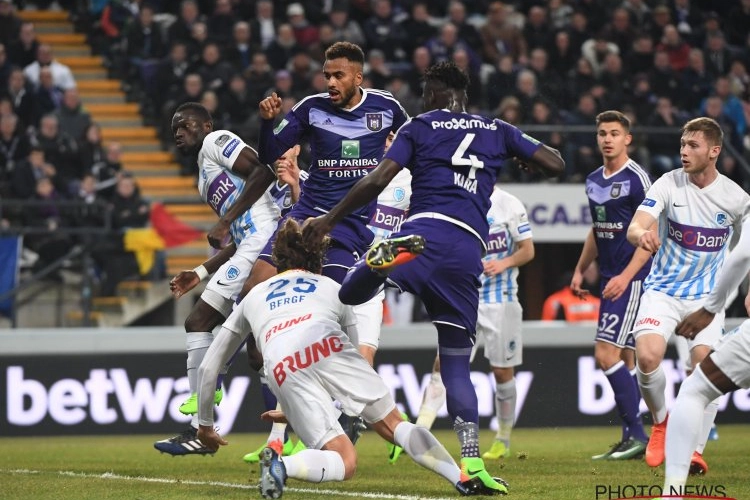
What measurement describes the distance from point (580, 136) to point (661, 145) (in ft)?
4.23

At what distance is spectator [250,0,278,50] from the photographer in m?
20.7

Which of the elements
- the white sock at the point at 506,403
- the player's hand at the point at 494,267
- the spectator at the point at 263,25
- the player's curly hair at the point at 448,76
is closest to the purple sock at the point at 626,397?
the white sock at the point at 506,403

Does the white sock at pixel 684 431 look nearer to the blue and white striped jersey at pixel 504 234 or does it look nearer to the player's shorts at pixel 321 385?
the player's shorts at pixel 321 385

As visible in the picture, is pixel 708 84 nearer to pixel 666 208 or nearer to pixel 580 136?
pixel 580 136

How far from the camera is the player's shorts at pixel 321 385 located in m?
7.62

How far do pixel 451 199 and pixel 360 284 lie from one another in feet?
2.88

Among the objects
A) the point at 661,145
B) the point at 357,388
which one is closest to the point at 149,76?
the point at 661,145

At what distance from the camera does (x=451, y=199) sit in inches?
323

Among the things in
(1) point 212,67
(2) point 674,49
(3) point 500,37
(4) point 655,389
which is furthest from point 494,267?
(2) point 674,49

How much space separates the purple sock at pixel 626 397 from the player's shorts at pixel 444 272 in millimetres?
3378

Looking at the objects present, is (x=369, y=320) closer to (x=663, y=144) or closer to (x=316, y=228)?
(x=316, y=228)

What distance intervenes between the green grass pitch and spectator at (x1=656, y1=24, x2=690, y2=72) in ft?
34.3

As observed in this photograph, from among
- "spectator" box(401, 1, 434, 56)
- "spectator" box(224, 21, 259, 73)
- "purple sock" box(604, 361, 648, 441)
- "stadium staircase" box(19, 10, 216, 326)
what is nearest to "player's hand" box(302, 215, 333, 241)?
"purple sock" box(604, 361, 648, 441)

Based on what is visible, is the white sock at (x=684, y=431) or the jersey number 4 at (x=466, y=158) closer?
the white sock at (x=684, y=431)
